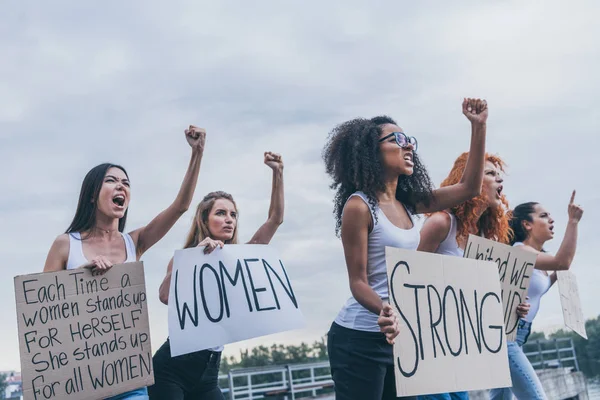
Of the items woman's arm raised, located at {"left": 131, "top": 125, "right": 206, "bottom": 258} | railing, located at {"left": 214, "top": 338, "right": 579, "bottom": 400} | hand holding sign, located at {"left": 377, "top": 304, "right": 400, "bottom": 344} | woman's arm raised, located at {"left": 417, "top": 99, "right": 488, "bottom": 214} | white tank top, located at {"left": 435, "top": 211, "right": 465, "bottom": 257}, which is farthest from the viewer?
railing, located at {"left": 214, "top": 338, "right": 579, "bottom": 400}

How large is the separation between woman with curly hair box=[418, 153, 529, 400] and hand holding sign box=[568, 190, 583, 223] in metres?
0.99

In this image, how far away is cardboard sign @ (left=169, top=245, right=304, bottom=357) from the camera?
439 cm

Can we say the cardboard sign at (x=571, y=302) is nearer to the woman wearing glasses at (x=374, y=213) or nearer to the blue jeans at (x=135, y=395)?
the woman wearing glasses at (x=374, y=213)

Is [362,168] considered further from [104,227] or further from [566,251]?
[566,251]

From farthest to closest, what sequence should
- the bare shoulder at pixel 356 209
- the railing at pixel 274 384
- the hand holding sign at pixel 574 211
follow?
the railing at pixel 274 384
the hand holding sign at pixel 574 211
the bare shoulder at pixel 356 209

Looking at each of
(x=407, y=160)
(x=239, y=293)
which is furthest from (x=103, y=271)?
(x=407, y=160)

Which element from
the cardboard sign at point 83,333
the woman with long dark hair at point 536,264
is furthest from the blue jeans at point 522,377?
the cardboard sign at point 83,333

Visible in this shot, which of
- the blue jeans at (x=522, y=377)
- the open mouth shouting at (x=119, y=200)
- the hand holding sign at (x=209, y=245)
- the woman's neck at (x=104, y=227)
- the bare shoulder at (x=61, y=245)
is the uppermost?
the open mouth shouting at (x=119, y=200)

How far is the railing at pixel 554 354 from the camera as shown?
23.2 metres

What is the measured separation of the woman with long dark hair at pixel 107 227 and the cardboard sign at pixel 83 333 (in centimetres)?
10

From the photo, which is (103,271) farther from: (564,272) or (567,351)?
(567,351)

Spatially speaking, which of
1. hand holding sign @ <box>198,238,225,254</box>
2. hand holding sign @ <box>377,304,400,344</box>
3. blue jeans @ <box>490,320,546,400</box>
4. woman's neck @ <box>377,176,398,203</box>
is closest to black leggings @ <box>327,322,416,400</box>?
hand holding sign @ <box>377,304,400,344</box>

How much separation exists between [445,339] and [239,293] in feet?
4.27

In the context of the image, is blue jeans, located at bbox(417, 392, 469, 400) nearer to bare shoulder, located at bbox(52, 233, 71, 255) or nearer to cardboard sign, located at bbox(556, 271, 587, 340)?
bare shoulder, located at bbox(52, 233, 71, 255)
